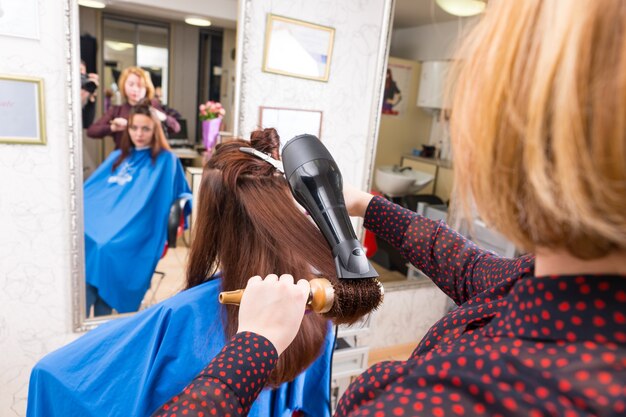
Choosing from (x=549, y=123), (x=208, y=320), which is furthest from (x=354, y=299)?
(x=549, y=123)

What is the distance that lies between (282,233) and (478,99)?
634 millimetres

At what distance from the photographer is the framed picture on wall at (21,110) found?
5.16 feet

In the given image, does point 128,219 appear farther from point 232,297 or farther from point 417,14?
point 417,14

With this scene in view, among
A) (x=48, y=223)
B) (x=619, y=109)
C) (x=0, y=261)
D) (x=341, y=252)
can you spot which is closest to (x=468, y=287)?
(x=341, y=252)

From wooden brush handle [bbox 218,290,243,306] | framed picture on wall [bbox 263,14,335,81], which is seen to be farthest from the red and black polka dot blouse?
framed picture on wall [bbox 263,14,335,81]

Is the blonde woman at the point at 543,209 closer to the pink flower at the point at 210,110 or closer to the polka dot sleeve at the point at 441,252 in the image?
the polka dot sleeve at the point at 441,252

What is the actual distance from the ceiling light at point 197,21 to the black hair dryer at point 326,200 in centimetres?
121

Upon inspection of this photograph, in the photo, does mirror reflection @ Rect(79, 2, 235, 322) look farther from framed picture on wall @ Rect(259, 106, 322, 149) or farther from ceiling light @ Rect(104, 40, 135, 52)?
framed picture on wall @ Rect(259, 106, 322, 149)

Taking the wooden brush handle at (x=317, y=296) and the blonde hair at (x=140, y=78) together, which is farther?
the blonde hair at (x=140, y=78)

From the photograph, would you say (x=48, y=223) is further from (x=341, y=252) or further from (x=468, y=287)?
(x=468, y=287)

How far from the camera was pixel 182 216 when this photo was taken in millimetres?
1981

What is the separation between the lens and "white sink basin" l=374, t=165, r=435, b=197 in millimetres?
2535

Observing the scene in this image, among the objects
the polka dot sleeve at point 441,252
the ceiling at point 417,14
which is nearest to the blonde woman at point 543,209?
the polka dot sleeve at point 441,252

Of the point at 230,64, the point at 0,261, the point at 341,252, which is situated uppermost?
the point at 230,64
